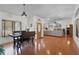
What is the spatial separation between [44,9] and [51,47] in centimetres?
78

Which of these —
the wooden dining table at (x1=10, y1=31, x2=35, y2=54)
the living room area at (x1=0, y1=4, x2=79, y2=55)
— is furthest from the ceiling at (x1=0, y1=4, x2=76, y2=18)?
the wooden dining table at (x1=10, y1=31, x2=35, y2=54)

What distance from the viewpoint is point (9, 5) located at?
266 cm

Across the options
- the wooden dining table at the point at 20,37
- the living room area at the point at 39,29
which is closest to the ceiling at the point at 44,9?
the living room area at the point at 39,29

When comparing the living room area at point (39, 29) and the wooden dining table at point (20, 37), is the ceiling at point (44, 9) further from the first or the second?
the wooden dining table at point (20, 37)

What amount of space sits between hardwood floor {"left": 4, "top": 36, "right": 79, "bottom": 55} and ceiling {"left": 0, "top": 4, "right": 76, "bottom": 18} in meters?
0.47

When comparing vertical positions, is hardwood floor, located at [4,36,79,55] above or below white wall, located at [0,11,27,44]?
below

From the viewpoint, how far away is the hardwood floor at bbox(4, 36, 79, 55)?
265cm

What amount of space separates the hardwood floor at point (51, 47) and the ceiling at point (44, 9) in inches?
18.7

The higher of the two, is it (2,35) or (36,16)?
(36,16)

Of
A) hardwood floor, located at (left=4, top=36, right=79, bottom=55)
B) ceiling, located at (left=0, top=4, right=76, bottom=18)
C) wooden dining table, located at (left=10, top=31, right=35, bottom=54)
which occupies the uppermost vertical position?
ceiling, located at (left=0, top=4, right=76, bottom=18)

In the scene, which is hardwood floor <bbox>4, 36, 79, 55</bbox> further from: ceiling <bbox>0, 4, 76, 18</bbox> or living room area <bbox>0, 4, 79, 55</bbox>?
ceiling <bbox>0, 4, 76, 18</bbox>
